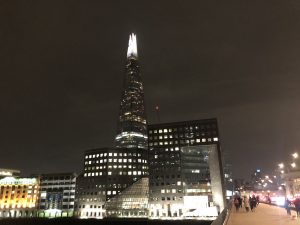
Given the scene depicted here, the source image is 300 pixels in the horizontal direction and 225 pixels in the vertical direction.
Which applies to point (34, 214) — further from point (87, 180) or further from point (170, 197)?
point (170, 197)

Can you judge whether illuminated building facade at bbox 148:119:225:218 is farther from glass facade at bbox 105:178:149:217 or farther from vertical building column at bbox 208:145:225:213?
glass facade at bbox 105:178:149:217

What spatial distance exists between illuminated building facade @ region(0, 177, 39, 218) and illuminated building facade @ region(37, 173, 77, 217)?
4378 millimetres

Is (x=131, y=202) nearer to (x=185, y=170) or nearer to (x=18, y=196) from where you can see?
(x=185, y=170)

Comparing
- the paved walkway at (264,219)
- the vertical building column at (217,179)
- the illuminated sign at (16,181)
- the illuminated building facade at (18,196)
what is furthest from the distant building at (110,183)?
the paved walkway at (264,219)

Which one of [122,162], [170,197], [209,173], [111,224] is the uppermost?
[122,162]

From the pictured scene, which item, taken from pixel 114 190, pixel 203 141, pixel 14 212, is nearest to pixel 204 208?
pixel 203 141

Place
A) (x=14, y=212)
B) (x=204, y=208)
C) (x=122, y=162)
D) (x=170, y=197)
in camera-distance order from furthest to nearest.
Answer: (x=122, y=162) < (x=14, y=212) < (x=170, y=197) < (x=204, y=208)

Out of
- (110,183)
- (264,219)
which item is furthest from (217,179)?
(264,219)

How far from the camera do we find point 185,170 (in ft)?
479

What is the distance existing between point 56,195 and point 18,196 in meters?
22.7

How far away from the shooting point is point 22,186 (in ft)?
576

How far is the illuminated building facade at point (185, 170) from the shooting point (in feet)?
452

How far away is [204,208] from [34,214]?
332 ft

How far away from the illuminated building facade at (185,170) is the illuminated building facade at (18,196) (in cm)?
7743
